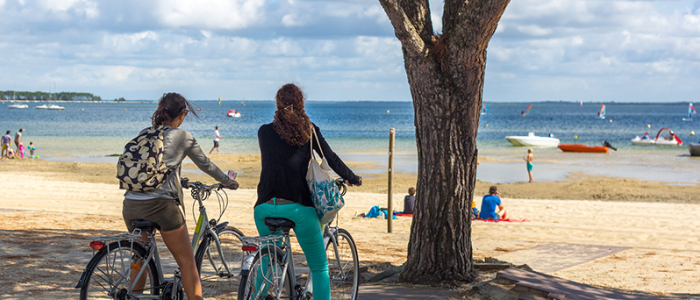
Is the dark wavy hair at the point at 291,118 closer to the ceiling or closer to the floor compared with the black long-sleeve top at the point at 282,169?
closer to the ceiling

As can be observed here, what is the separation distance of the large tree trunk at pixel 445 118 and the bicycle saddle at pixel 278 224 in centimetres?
201

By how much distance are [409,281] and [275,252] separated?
2.17 metres

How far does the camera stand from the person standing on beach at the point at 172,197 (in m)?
3.47

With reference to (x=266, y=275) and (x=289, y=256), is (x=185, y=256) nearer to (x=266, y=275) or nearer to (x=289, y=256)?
(x=266, y=275)

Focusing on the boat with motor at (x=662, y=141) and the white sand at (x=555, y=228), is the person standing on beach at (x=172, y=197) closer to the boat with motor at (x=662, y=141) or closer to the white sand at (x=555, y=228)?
the white sand at (x=555, y=228)

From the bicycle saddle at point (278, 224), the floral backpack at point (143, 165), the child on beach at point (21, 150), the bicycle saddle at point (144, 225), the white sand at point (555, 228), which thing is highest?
the floral backpack at point (143, 165)

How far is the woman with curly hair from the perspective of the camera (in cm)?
349

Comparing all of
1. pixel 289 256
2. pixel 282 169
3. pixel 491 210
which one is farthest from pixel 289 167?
pixel 491 210

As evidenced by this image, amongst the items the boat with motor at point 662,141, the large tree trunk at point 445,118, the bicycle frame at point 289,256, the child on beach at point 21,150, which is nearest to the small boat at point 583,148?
the boat with motor at point 662,141

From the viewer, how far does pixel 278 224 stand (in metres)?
3.48

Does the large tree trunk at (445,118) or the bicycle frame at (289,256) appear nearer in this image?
the bicycle frame at (289,256)

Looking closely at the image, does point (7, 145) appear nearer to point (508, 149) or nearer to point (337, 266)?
point (337, 266)

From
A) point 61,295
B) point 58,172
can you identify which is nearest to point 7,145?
point 58,172

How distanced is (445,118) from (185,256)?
253 cm
